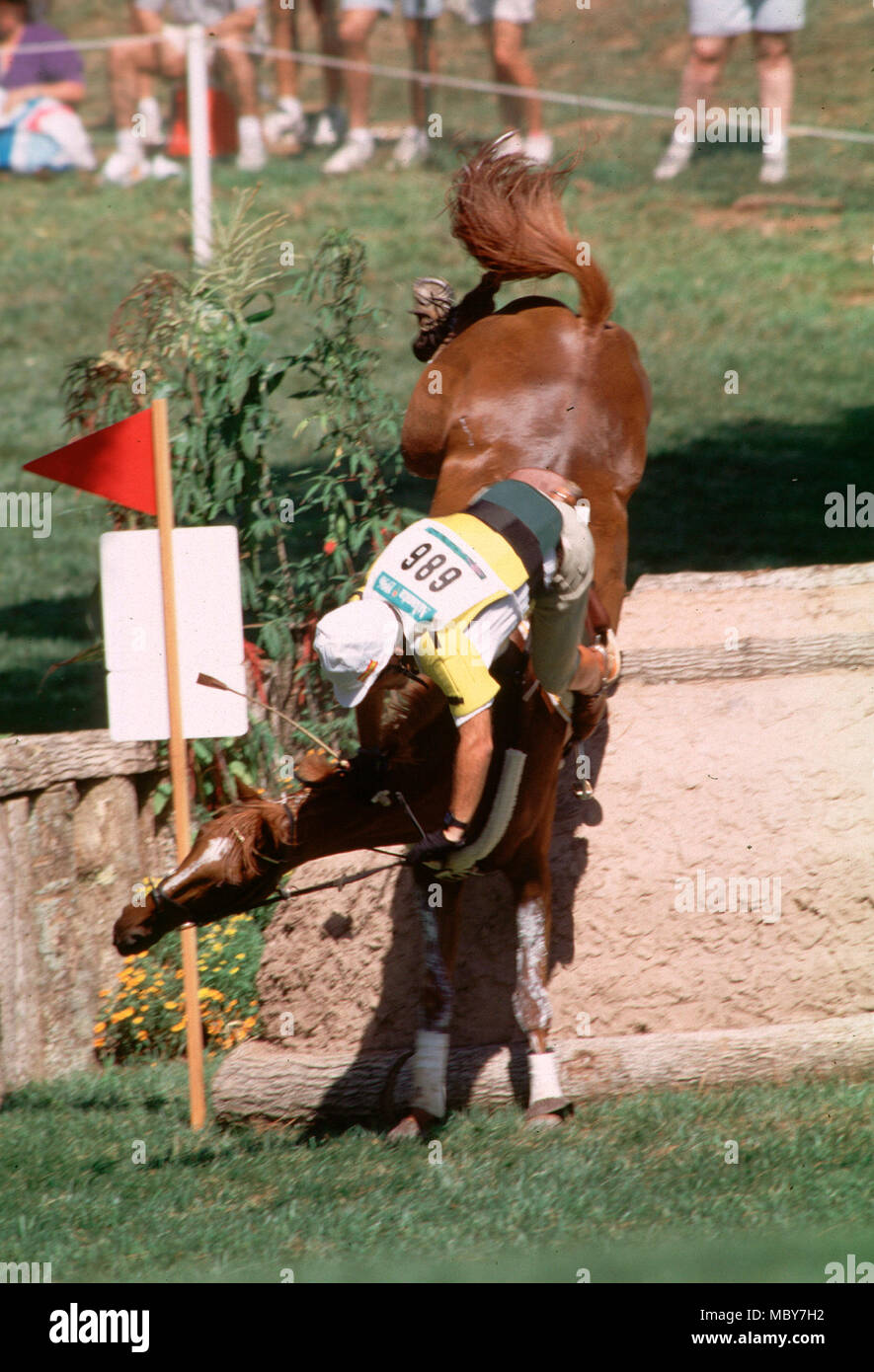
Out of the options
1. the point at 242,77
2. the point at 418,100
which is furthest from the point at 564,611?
the point at 418,100

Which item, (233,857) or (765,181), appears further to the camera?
(765,181)

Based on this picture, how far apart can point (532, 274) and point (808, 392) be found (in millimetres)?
6815

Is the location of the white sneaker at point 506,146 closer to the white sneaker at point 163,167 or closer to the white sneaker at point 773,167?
the white sneaker at point 773,167

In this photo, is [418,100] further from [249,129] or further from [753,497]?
[753,497]

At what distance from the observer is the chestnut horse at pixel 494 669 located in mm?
5727

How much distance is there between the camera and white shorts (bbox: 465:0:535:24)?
13938mm

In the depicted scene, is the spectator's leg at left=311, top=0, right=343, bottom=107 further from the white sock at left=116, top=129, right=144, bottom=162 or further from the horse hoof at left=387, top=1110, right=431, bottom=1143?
the horse hoof at left=387, top=1110, right=431, bottom=1143

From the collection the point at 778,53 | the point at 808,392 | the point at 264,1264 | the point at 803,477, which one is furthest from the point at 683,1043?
the point at 778,53

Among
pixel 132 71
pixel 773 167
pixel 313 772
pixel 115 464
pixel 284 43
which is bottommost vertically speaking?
pixel 313 772

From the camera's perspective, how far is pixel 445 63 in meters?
17.5

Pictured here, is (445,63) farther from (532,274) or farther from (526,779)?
(526,779)

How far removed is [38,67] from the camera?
1538 centimetres

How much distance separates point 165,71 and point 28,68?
118cm

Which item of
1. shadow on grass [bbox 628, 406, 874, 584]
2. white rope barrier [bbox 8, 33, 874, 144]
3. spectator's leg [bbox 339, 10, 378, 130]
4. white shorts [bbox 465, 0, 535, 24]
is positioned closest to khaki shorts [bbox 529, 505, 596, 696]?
shadow on grass [bbox 628, 406, 874, 584]
